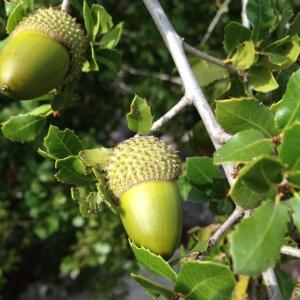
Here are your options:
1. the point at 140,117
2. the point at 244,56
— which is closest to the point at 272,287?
the point at 140,117

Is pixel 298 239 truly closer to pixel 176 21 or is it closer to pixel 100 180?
pixel 100 180

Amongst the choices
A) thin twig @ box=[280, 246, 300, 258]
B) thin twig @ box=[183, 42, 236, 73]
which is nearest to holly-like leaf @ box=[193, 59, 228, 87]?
thin twig @ box=[183, 42, 236, 73]

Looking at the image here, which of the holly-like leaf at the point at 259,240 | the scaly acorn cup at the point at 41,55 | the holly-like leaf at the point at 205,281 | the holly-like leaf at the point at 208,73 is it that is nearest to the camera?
the holly-like leaf at the point at 259,240

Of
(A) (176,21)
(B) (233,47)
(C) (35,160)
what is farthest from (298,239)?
(A) (176,21)

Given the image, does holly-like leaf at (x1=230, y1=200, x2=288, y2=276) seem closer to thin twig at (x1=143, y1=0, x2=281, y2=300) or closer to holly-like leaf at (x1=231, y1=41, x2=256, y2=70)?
thin twig at (x1=143, y1=0, x2=281, y2=300)

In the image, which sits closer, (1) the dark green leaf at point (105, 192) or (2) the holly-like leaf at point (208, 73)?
(1) the dark green leaf at point (105, 192)

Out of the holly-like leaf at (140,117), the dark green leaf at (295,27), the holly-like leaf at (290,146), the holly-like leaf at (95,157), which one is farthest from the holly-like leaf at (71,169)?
the dark green leaf at (295,27)

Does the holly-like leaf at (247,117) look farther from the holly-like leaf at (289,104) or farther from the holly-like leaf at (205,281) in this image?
the holly-like leaf at (205,281)
